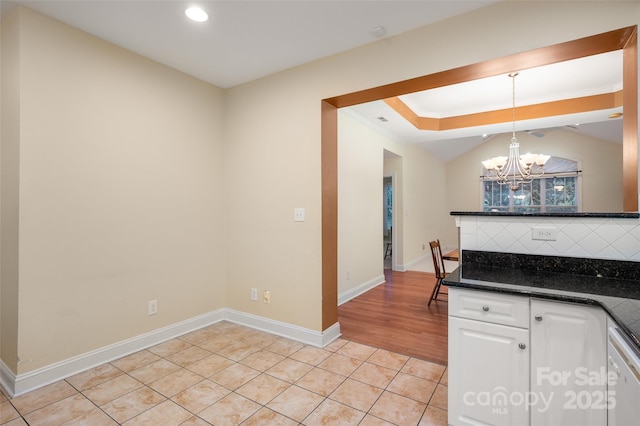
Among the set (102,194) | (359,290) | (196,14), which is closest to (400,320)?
(359,290)

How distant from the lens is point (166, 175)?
9.59 ft

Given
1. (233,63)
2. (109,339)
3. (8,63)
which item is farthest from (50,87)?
(109,339)

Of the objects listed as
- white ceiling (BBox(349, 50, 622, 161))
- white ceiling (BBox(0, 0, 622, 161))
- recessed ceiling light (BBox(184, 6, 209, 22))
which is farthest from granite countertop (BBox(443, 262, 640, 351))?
white ceiling (BBox(349, 50, 622, 161))

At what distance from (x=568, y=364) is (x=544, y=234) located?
791 mm

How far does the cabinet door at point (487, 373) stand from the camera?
1.51 m

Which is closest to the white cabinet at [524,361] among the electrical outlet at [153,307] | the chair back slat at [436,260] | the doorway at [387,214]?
the chair back slat at [436,260]

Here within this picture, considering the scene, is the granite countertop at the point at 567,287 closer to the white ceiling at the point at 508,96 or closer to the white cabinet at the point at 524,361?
the white cabinet at the point at 524,361

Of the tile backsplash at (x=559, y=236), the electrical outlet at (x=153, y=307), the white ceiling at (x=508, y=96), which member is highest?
the white ceiling at (x=508, y=96)

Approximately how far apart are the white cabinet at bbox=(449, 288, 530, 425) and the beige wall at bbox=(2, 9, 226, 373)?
254 cm

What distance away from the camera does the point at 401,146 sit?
6102 millimetres

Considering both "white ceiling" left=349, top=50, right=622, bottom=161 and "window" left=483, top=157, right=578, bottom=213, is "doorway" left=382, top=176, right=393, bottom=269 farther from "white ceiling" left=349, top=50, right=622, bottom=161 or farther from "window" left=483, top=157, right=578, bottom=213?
"window" left=483, top=157, right=578, bottom=213

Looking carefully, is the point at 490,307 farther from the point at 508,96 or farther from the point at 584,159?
the point at 584,159

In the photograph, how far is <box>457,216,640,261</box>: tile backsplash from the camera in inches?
67.3

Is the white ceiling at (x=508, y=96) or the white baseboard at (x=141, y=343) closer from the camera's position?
the white baseboard at (x=141, y=343)
